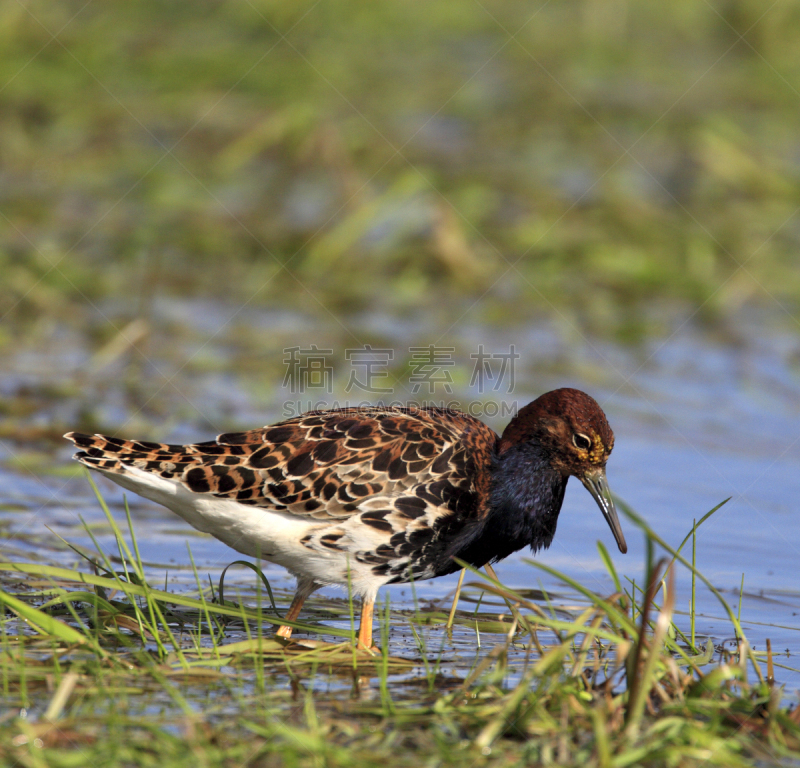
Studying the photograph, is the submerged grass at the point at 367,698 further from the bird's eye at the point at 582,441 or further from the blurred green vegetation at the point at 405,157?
the blurred green vegetation at the point at 405,157

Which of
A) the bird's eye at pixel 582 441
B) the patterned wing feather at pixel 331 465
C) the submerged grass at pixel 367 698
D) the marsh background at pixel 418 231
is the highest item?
the marsh background at pixel 418 231

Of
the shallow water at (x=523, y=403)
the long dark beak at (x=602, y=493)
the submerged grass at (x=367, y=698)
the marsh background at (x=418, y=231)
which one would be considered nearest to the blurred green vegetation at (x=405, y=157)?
the marsh background at (x=418, y=231)

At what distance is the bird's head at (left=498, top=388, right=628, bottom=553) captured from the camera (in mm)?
6914

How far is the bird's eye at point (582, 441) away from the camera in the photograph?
272 inches

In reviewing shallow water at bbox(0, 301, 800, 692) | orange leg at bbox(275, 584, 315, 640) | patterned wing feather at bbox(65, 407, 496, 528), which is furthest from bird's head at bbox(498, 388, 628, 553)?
orange leg at bbox(275, 584, 315, 640)

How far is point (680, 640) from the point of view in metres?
6.55

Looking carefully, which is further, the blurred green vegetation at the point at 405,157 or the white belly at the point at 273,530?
the blurred green vegetation at the point at 405,157

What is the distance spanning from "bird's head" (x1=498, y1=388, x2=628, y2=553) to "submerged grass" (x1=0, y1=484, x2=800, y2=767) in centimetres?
126

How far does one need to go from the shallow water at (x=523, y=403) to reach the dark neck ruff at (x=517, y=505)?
0.64 meters

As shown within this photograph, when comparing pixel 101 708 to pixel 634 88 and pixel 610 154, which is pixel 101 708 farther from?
pixel 634 88

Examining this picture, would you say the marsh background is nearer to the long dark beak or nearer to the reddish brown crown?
the long dark beak

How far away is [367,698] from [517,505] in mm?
1814

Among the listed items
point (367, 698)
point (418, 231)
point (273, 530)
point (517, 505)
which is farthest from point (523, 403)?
point (367, 698)

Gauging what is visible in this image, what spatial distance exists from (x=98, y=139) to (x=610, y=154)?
8062 millimetres
